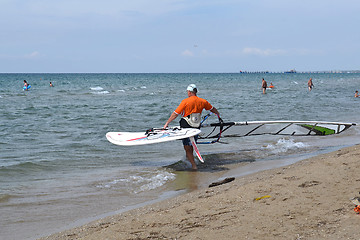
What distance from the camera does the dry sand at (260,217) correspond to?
343 centimetres

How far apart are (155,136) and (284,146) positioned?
350cm

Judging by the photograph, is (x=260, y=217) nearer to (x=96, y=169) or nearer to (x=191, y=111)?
(x=191, y=111)

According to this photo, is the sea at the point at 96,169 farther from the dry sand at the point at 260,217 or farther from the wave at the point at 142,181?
the dry sand at the point at 260,217

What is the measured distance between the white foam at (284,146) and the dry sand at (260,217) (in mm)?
4408

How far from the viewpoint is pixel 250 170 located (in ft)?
24.7

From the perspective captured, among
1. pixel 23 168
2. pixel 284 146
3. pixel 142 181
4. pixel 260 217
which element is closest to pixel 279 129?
pixel 284 146

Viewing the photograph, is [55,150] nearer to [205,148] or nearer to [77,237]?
[205,148]

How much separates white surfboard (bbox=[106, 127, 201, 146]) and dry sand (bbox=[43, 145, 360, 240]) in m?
2.70

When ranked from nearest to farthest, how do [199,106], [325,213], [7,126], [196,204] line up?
[325,213], [196,204], [199,106], [7,126]

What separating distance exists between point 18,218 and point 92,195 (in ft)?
3.96

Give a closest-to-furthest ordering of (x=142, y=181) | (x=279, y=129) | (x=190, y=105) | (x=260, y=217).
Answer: (x=260, y=217) → (x=142, y=181) → (x=190, y=105) → (x=279, y=129)

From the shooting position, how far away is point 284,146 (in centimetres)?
982

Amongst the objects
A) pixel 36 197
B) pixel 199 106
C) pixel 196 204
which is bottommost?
pixel 36 197

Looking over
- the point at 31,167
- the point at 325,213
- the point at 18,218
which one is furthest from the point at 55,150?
the point at 325,213
